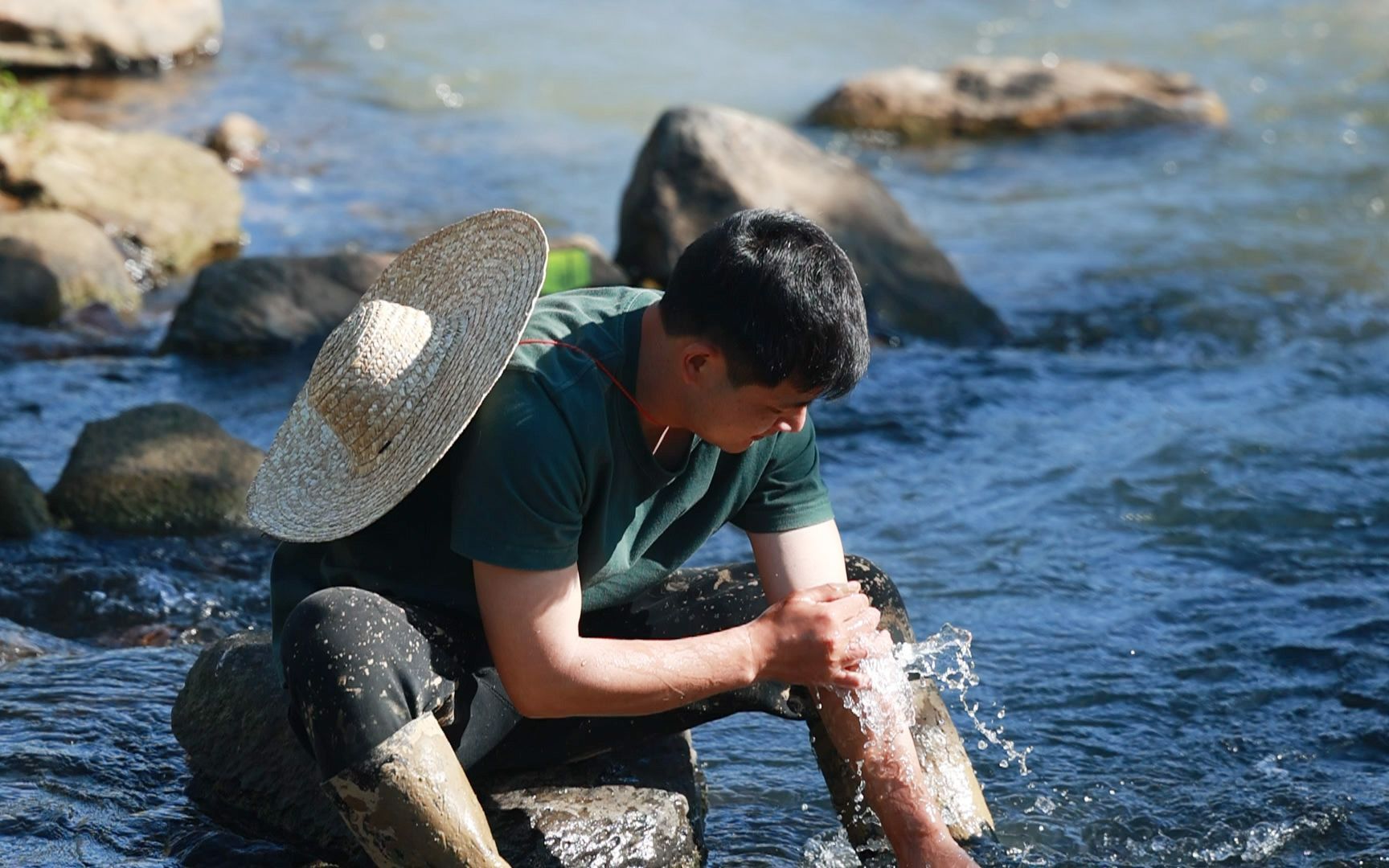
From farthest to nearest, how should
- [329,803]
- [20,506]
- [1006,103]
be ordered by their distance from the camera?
[1006,103], [20,506], [329,803]

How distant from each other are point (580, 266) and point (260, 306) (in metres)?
1.30

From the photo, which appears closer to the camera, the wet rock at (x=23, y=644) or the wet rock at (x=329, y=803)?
the wet rock at (x=329, y=803)

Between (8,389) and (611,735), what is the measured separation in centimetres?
401

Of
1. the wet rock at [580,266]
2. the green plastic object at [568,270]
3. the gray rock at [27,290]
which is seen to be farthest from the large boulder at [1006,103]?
the gray rock at [27,290]

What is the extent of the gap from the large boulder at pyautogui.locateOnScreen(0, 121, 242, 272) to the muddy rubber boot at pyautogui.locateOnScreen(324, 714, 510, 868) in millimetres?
6137

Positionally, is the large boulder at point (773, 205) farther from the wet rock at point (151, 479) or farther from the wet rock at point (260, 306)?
the wet rock at point (151, 479)

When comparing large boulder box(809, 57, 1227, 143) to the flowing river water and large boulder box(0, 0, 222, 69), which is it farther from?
large boulder box(0, 0, 222, 69)

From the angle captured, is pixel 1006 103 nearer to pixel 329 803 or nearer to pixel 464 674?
pixel 329 803

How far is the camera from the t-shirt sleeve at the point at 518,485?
2.41m

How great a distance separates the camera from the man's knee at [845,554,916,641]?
301 cm

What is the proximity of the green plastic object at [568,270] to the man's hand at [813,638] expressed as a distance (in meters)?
4.07

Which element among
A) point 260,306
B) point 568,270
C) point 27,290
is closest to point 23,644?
point 260,306

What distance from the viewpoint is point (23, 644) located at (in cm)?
377

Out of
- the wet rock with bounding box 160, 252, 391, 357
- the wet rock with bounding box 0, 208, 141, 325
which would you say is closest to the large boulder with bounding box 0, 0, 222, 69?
the wet rock with bounding box 0, 208, 141, 325
